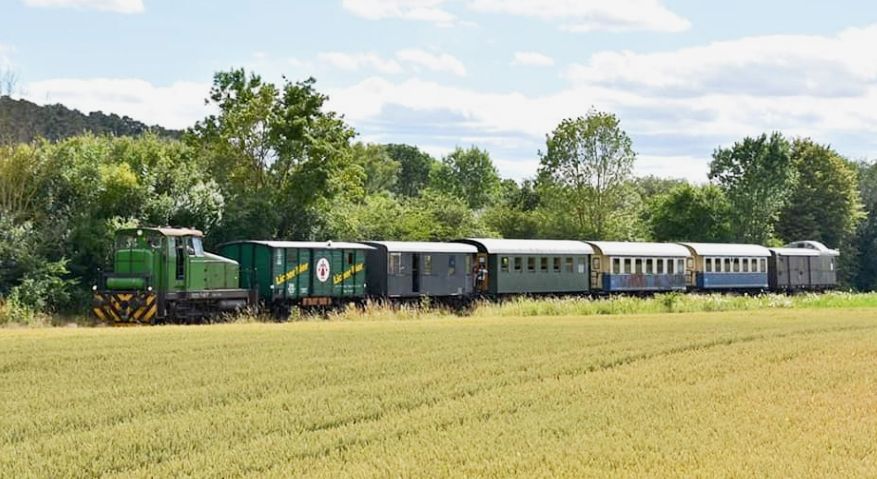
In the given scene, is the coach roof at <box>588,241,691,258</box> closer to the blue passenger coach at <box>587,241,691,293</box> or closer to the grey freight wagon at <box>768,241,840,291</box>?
the blue passenger coach at <box>587,241,691,293</box>

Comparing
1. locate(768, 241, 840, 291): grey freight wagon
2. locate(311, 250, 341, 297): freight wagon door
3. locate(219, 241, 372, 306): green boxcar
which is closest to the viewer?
locate(219, 241, 372, 306): green boxcar

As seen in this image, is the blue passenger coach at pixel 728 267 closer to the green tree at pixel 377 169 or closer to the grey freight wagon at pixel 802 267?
the grey freight wagon at pixel 802 267

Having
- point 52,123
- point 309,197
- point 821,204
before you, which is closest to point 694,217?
point 821,204

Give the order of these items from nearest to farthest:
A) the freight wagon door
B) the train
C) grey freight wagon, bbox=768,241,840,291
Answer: the train < the freight wagon door < grey freight wagon, bbox=768,241,840,291

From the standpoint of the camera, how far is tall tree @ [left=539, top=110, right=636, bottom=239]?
64.7 metres

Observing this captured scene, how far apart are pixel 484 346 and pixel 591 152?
4510cm

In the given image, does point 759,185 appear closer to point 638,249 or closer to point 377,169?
point 638,249

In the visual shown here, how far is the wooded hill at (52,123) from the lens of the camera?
40.1 meters

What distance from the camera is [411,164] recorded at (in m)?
138

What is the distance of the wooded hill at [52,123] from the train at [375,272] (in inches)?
459

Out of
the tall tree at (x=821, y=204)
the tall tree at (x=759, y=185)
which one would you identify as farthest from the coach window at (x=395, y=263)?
the tall tree at (x=821, y=204)

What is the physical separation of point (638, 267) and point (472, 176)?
67529 mm

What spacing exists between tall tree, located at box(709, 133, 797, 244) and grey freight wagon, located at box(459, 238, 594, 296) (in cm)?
2867

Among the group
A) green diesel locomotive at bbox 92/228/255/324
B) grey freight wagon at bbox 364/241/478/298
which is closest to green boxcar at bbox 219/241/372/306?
grey freight wagon at bbox 364/241/478/298
